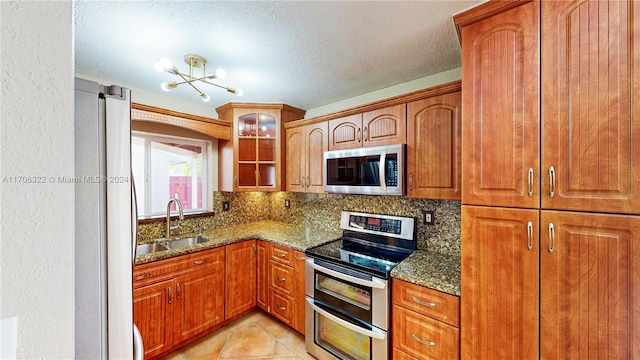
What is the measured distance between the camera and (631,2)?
933 millimetres

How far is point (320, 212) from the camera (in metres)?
2.83

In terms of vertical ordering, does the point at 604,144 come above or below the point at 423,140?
below

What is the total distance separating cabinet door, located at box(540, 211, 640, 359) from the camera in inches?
37.2

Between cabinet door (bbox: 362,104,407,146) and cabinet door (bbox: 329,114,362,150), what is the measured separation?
57mm

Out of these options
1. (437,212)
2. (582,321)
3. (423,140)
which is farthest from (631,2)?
(437,212)

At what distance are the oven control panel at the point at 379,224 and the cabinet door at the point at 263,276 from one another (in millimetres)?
846

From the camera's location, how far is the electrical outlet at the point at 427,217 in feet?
6.70

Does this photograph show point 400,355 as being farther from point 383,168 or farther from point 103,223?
point 103,223

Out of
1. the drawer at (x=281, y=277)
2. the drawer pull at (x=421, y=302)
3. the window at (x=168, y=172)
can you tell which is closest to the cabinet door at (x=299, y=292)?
the drawer at (x=281, y=277)

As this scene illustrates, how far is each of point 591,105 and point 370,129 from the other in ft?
4.29

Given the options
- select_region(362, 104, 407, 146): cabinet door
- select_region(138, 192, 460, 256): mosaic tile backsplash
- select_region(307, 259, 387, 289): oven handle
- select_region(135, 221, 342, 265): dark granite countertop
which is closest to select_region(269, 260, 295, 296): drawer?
select_region(135, 221, 342, 265): dark granite countertop

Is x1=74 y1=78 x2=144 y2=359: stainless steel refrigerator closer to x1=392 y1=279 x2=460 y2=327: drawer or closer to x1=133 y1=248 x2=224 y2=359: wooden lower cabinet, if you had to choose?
x1=133 y1=248 x2=224 y2=359: wooden lower cabinet

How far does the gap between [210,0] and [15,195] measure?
1230 millimetres

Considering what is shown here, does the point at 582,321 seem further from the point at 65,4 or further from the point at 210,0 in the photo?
the point at 210,0
